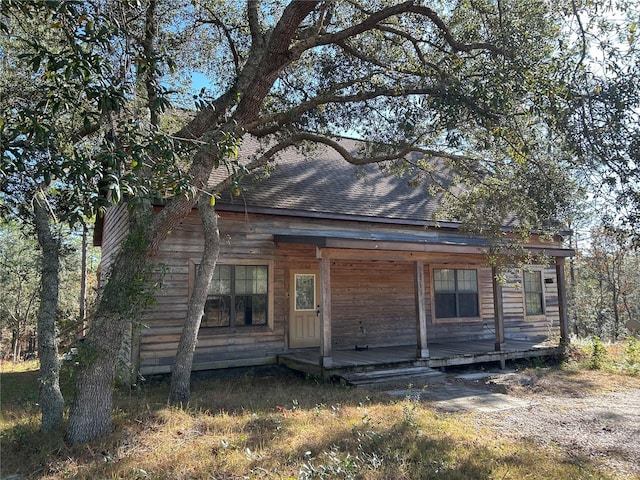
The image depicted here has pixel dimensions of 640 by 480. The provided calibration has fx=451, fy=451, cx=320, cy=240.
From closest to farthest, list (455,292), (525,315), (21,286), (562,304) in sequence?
(562,304) → (455,292) → (525,315) → (21,286)

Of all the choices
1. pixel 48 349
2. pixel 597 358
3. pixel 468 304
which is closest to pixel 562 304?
pixel 597 358

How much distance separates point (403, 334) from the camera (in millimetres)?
12422

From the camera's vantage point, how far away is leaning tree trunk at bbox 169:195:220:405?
7.04 meters

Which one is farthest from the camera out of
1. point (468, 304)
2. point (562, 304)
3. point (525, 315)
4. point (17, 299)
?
point (17, 299)

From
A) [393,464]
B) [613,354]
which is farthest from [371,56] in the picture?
[613,354]

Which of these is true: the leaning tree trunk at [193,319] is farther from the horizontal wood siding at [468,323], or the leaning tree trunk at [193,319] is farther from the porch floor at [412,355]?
the horizontal wood siding at [468,323]

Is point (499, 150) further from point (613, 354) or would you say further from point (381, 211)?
point (613, 354)

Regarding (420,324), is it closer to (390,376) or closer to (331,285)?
(390,376)

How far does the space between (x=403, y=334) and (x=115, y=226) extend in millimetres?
8203

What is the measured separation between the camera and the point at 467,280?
13594 millimetres

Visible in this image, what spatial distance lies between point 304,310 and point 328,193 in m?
3.22

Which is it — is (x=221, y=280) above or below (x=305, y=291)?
above

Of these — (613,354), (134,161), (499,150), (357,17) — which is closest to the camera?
(134,161)

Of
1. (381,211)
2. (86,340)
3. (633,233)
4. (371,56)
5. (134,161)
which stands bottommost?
(86,340)
